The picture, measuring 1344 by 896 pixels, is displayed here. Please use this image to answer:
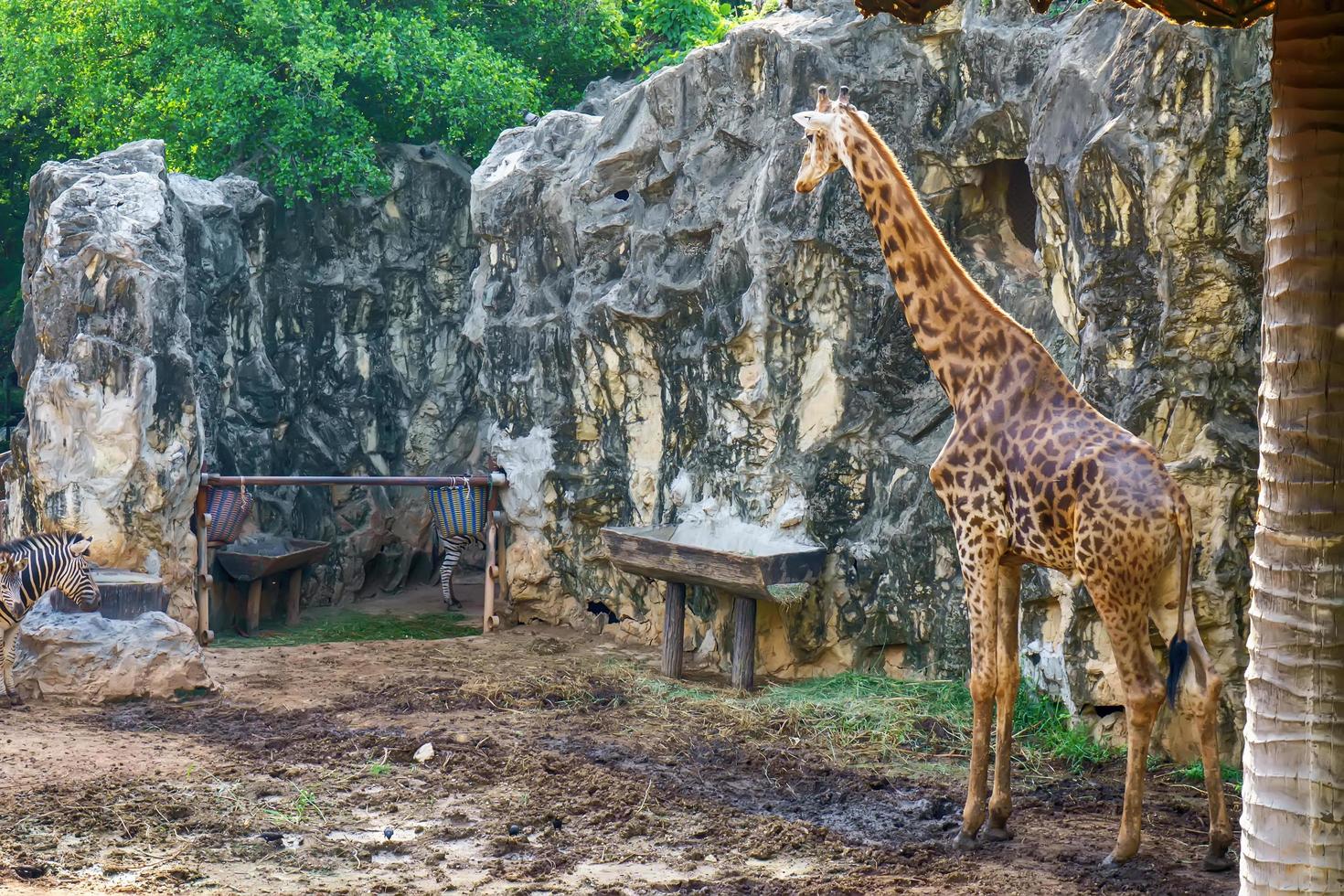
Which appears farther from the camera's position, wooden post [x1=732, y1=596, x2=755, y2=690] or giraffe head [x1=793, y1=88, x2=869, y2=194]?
wooden post [x1=732, y1=596, x2=755, y2=690]

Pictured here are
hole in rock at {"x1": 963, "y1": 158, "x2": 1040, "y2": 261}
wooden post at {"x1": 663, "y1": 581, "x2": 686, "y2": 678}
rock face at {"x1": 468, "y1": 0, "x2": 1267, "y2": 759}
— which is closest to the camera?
rock face at {"x1": 468, "y1": 0, "x2": 1267, "y2": 759}

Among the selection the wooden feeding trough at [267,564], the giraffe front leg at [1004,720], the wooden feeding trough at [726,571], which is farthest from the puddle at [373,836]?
the wooden feeding trough at [267,564]

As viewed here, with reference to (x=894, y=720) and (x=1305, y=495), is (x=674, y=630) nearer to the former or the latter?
(x=894, y=720)

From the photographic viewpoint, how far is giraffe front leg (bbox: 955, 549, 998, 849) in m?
5.59

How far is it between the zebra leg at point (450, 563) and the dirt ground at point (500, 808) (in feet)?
13.6

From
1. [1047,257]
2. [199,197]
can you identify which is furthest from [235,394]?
[1047,257]

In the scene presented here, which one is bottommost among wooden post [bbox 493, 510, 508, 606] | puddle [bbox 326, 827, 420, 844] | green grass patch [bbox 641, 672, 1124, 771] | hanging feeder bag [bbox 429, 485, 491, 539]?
puddle [bbox 326, 827, 420, 844]

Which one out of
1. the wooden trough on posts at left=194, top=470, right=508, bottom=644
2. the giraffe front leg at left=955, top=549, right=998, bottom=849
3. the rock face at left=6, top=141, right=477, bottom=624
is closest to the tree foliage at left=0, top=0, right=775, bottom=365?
the rock face at left=6, top=141, right=477, bottom=624

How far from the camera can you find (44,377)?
972 centimetres

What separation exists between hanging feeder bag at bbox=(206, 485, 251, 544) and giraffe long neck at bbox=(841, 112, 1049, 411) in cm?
655

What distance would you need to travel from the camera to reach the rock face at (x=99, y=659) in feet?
26.1

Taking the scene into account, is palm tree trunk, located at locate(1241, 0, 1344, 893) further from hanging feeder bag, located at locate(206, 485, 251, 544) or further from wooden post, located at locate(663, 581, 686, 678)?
hanging feeder bag, located at locate(206, 485, 251, 544)

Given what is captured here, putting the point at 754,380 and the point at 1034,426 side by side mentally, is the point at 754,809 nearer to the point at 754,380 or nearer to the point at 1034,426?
the point at 1034,426

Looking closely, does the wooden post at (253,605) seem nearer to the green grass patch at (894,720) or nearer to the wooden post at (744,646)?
the green grass patch at (894,720)
